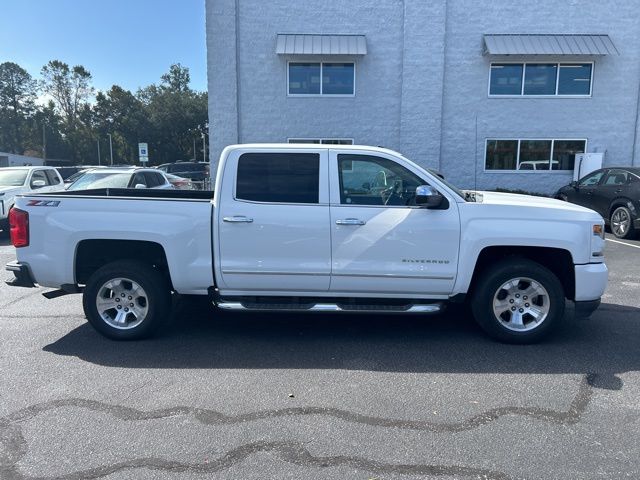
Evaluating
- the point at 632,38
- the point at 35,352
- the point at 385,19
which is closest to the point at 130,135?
the point at 385,19

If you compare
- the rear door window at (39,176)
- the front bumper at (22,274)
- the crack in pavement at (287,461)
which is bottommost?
the crack in pavement at (287,461)

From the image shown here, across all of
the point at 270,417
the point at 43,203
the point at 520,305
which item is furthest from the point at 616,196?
the point at 43,203

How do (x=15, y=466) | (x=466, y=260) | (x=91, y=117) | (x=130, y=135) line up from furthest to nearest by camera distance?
(x=91, y=117)
(x=130, y=135)
(x=466, y=260)
(x=15, y=466)

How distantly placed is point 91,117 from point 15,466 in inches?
3350

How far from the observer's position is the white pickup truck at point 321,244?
4676 mm

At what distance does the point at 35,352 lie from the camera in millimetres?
4695

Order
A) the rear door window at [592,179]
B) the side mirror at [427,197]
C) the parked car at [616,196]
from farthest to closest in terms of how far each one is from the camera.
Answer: the rear door window at [592,179] → the parked car at [616,196] → the side mirror at [427,197]

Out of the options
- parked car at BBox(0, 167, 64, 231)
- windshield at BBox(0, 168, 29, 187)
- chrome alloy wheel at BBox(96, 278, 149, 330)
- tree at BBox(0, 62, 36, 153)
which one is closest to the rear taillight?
chrome alloy wheel at BBox(96, 278, 149, 330)

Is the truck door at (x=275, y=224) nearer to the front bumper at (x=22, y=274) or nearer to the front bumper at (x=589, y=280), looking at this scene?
the front bumper at (x=22, y=274)

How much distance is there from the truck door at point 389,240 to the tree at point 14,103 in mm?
94857

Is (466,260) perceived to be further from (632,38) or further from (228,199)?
(632,38)

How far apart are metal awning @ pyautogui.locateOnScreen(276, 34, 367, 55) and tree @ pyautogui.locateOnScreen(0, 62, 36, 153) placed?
3265 inches

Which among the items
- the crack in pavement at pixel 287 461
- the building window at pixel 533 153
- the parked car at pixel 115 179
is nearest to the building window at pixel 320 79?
the building window at pixel 533 153

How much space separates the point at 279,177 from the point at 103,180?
26.9 feet
